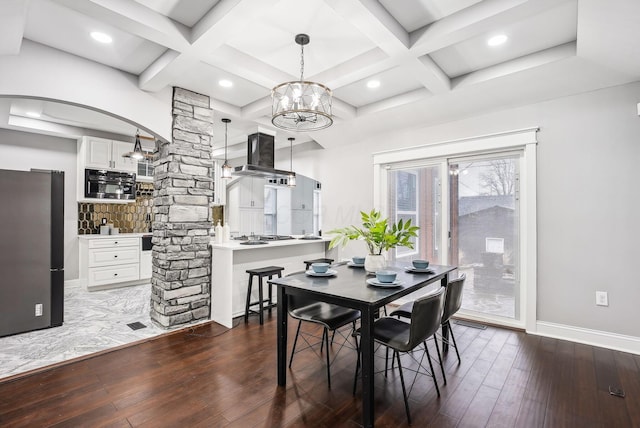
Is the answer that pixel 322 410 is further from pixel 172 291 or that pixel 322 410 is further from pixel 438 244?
pixel 438 244

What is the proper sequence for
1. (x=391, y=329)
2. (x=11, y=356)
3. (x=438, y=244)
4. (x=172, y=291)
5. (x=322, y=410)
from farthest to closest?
(x=438, y=244)
(x=172, y=291)
(x=11, y=356)
(x=391, y=329)
(x=322, y=410)

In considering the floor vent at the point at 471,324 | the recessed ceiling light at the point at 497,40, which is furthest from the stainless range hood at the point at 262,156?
the floor vent at the point at 471,324

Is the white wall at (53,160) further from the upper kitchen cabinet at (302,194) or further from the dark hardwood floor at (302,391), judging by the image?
the upper kitchen cabinet at (302,194)

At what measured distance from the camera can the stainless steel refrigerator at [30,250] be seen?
129 inches

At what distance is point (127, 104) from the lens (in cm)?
327

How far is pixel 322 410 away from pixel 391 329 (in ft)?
2.32

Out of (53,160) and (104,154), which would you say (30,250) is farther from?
(53,160)

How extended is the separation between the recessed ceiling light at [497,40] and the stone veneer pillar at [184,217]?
120 inches

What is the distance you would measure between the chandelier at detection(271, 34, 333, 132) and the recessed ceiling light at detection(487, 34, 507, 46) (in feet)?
4.89

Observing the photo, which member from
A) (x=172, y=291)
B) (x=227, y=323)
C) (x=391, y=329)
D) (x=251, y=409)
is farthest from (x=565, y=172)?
(x=172, y=291)

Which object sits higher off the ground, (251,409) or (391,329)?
(391,329)

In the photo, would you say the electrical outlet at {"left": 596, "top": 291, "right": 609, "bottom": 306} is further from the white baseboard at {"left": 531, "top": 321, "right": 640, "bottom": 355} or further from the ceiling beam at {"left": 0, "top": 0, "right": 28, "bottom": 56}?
the ceiling beam at {"left": 0, "top": 0, "right": 28, "bottom": 56}

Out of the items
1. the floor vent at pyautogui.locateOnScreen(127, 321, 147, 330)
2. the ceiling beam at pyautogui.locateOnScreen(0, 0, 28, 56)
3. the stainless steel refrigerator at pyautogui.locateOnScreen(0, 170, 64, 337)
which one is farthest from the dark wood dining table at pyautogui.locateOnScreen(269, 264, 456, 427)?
the stainless steel refrigerator at pyautogui.locateOnScreen(0, 170, 64, 337)

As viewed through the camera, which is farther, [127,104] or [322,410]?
[127,104]
